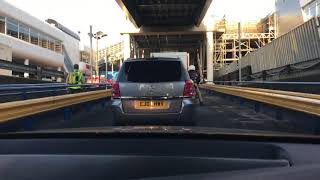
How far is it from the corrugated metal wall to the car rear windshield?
1014 centimetres

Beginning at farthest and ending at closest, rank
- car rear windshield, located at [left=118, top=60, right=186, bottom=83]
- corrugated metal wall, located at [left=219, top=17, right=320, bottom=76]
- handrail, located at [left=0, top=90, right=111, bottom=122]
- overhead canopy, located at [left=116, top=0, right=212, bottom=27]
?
overhead canopy, located at [left=116, top=0, right=212, bottom=27]
corrugated metal wall, located at [left=219, top=17, right=320, bottom=76]
car rear windshield, located at [left=118, top=60, right=186, bottom=83]
handrail, located at [left=0, top=90, right=111, bottom=122]

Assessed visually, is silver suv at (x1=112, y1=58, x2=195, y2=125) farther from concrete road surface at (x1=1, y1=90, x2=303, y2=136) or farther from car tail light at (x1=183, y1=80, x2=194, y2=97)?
concrete road surface at (x1=1, y1=90, x2=303, y2=136)

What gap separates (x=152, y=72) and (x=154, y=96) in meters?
0.60

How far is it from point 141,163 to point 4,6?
52.9m

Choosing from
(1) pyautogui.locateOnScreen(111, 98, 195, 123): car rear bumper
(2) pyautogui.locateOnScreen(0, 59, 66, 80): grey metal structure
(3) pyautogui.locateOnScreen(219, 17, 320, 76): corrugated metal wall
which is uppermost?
(3) pyautogui.locateOnScreen(219, 17, 320, 76): corrugated metal wall

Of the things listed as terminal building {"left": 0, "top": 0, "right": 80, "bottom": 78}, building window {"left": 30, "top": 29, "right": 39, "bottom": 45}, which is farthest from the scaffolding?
building window {"left": 30, "top": 29, "right": 39, "bottom": 45}

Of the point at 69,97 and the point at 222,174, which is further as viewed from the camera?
the point at 69,97

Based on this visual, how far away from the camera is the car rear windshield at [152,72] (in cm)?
1169

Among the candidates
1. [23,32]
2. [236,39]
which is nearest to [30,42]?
[23,32]

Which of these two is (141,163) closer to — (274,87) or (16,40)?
(274,87)

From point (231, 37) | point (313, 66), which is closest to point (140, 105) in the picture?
point (313, 66)

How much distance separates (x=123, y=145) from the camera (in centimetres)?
305

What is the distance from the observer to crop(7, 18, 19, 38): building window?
55934 mm

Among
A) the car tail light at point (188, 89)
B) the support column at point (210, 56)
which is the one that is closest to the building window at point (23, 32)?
the support column at point (210, 56)
